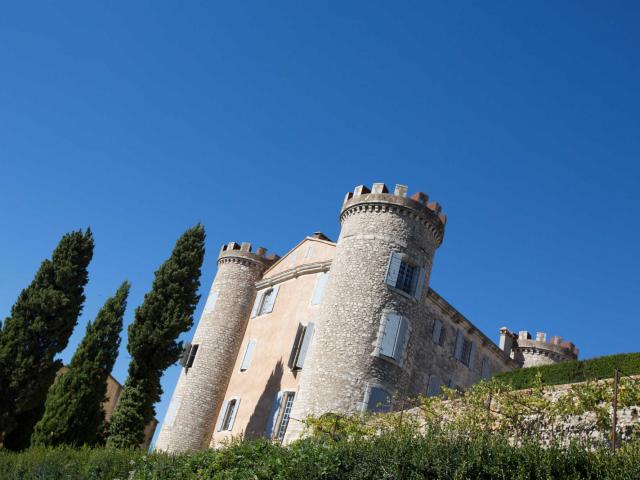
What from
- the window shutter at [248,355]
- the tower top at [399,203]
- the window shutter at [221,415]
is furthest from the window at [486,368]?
the window shutter at [221,415]

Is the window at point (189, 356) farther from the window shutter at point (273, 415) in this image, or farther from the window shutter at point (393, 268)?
the window shutter at point (393, 268)

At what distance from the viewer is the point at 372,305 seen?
944 inches

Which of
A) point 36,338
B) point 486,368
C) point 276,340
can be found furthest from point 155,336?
point 486,368

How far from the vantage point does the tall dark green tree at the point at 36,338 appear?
25.2m

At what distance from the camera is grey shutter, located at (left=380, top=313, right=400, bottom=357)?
77.0 feet

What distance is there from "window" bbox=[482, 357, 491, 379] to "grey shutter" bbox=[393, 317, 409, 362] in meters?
9.72

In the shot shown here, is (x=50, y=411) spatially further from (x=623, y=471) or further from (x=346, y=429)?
(x=623, y=471)

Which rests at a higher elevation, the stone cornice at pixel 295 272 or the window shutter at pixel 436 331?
the stone cornice at pixel 295 272

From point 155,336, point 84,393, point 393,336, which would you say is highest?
point 393,336

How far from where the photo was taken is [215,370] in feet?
105

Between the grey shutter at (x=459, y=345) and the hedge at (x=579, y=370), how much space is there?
9543mm

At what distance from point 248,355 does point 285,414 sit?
5925mm

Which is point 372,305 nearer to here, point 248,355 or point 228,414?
point 248,355

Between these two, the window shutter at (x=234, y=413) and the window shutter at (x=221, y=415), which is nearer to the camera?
the window shutter at (x=234, y=413)
